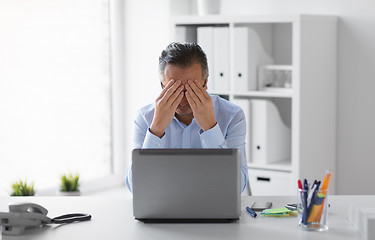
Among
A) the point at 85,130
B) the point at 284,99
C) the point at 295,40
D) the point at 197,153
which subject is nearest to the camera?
the point at 197,153

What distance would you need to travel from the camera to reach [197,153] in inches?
76.0

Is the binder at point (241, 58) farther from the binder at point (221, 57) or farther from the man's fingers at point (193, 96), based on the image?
the man's fingers at point (193, 96)

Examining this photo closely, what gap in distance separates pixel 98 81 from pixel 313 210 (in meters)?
2.78

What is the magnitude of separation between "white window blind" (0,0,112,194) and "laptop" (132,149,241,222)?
75.1 inches

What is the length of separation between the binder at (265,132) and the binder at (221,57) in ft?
0.71

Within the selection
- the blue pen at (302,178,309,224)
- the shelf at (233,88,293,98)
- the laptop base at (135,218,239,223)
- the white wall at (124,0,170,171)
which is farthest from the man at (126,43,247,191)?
the white wall at (124,0,170,171)

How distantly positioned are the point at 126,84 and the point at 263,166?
1.25 m

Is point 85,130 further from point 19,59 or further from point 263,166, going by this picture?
point 263,166

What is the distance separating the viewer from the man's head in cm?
241

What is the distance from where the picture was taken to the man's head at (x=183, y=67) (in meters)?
2.41

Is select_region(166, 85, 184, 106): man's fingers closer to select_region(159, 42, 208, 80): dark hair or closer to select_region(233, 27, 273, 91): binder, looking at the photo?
select_region(159, 42, 208, 80): dark hair

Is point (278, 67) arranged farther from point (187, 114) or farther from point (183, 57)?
point (183, 57)

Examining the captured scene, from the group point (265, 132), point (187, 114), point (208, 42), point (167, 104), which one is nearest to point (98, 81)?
point (208, 42)

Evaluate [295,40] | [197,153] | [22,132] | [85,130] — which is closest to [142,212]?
[197,153]
